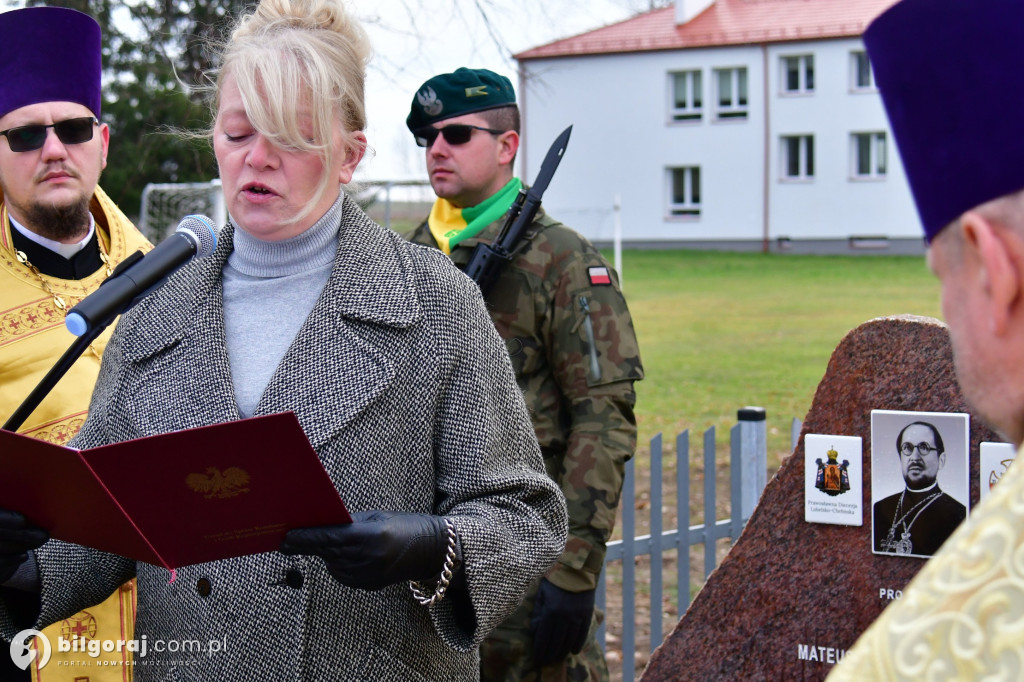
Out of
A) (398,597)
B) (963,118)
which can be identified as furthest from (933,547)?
(963,118)

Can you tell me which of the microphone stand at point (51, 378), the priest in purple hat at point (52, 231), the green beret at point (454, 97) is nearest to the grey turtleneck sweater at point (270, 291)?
the microphone stand at point (51, 378)

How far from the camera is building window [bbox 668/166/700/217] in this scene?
35.9 meters

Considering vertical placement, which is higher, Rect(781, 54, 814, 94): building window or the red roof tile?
the red roof tile

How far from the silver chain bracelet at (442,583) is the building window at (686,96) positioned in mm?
34818

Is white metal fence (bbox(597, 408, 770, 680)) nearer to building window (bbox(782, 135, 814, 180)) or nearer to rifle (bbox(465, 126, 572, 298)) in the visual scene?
rifle (bbox(465, 126, 572, 298))

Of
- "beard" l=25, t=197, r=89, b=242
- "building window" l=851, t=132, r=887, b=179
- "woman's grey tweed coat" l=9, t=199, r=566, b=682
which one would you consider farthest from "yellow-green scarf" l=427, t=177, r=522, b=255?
"building window" l=851, t=132, r=887, b=179

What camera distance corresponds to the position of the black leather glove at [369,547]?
1.77 meters

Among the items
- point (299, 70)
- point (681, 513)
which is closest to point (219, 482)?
point (299, 70)

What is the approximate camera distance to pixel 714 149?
116 feet

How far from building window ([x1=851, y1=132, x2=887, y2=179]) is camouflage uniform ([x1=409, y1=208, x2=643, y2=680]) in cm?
3239

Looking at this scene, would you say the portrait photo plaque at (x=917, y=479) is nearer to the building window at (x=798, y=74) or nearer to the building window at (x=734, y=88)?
the building window at (x=798, y=74)

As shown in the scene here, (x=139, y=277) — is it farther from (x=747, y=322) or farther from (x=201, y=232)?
(x=747, y=322)

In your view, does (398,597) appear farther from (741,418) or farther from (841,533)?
(741,418)

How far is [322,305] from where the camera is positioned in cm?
214
